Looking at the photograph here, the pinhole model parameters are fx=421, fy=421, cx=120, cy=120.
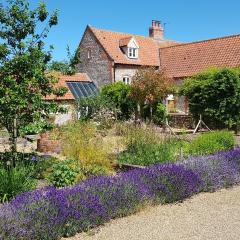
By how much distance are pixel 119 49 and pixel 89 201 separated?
1100 inches

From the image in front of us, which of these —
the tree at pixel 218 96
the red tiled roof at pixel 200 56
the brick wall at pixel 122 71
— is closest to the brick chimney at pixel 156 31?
the red tiled roof at pixel 200 56

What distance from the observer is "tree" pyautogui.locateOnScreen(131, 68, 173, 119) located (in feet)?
79.8

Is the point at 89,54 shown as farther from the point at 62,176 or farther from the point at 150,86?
the point at 62,176

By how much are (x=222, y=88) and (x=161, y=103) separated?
5.81m

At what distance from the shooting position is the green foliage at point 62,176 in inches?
326

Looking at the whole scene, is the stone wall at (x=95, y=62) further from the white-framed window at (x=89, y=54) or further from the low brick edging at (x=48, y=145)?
the low brick edging at (x=48, y=145)

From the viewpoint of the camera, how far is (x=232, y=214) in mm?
6969

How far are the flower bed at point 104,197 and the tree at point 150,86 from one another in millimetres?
15164

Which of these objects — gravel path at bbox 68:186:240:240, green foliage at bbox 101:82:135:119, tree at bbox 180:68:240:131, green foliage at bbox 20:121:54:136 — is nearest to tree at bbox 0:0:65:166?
green foliage at bbox 20:121:54:136

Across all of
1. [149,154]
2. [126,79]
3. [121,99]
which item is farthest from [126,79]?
[149,154]

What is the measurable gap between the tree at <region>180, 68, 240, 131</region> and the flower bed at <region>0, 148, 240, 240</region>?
12529 mm

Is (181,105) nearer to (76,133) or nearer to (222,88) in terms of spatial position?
(222,88)

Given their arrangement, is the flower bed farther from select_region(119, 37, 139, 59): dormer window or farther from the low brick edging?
select_region(119, 37, 139, 59): dormer window

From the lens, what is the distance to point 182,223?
6.48m
